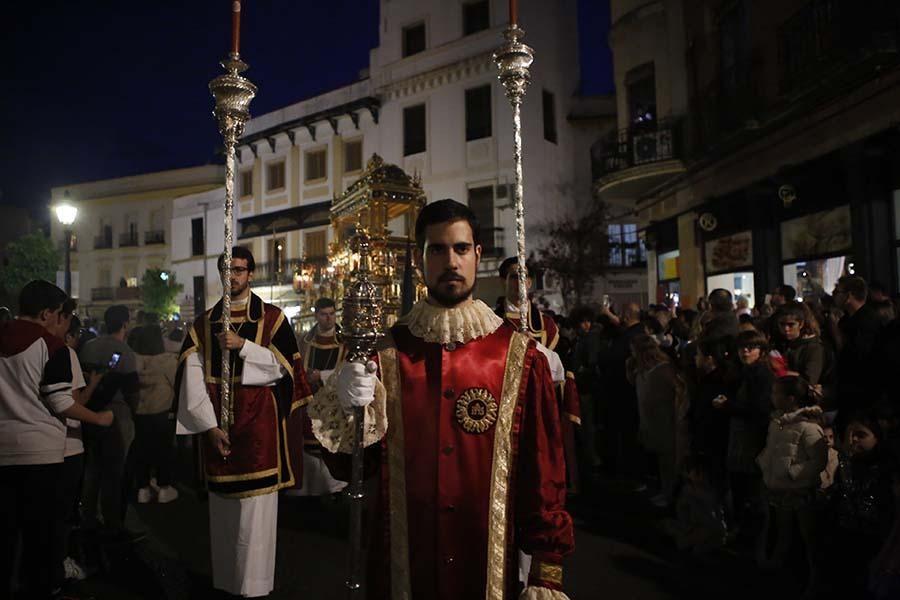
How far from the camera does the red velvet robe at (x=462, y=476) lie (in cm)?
233

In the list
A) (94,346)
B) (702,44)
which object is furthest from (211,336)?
(702,44)

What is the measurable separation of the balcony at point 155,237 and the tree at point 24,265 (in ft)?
16.6

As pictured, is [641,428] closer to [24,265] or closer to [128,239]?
[24,265]

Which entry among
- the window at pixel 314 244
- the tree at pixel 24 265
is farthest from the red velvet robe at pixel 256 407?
the tree at pixel 24 265

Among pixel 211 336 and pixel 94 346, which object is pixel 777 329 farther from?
pixel 94 346

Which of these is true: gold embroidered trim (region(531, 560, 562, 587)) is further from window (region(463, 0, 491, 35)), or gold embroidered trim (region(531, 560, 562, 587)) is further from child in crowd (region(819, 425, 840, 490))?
window (region(463, 0, 491, 35))

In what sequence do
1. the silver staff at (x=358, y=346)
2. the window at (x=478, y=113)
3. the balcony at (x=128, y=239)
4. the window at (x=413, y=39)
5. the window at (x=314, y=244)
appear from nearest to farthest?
the silver staff at (x=358, y=346)
the window at (x=478, y=113)
the window at (x=413, y=39)
the window at (x=314, y=244)
the balcony at (x=128, y=239)

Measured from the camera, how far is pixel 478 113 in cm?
2425

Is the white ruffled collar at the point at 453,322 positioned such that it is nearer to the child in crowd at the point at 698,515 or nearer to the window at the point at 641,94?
the child in crowd at the point at 698,515

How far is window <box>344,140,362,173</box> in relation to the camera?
27.8 m

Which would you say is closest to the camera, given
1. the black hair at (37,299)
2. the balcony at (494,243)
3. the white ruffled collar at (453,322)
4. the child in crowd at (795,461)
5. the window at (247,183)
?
the white ruffled collar at (453,322)

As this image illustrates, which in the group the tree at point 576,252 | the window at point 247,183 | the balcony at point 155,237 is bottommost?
the tree at point 576,252

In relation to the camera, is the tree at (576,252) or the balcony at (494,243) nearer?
the tree at (576,252)

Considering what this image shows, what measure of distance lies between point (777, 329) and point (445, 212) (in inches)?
208
